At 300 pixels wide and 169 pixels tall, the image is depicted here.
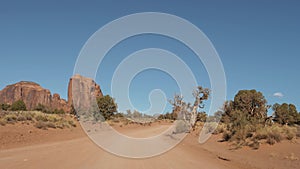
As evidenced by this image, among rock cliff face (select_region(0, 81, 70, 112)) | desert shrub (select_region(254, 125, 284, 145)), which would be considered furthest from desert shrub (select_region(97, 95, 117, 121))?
rock cliff face (select_region(0, 81, 70, 112))

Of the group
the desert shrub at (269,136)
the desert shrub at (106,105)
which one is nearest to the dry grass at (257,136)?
the desert shrub at (269,136)

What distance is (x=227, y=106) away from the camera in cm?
5034

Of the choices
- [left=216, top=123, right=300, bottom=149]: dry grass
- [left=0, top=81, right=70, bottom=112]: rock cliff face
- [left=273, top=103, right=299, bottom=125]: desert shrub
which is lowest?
[left=216, top=123, right=300, bottom=149]: dry grass

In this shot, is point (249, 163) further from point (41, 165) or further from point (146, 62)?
point (146, 62)

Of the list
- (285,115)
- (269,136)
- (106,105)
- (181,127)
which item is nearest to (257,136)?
(269,136)

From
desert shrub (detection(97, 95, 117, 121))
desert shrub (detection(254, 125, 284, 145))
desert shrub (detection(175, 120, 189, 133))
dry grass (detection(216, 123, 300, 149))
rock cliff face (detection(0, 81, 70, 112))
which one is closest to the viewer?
desert shrub (detection(254, 125, 284, 145))

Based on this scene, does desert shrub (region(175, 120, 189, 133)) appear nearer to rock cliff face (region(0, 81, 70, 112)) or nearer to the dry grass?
the dry grass

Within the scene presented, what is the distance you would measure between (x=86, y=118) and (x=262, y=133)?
35427 millimetres

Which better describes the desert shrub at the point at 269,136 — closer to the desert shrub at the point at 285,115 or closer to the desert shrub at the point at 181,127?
the desert shrub at the point at 181,127

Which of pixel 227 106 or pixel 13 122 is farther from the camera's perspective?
pixel 227 106

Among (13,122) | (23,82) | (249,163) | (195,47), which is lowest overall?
(249,163)

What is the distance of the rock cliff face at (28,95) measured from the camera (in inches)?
5285

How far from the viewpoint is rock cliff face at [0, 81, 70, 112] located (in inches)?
5285

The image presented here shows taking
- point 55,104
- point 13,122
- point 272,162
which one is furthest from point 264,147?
point 55,104
